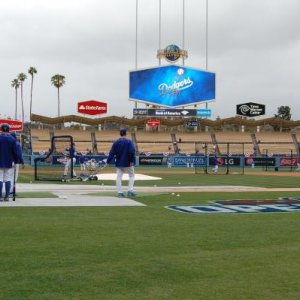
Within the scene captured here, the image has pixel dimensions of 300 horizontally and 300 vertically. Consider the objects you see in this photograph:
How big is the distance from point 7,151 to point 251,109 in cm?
6881

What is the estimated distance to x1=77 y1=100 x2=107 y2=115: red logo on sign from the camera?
7950 cm

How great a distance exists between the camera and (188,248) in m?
8.08

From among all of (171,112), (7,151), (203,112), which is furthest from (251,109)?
(7,151)

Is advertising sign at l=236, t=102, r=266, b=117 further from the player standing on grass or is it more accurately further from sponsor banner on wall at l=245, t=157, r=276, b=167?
the player standing on grass

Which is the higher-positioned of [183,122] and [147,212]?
[183,122]

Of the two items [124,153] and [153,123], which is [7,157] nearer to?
[124,153]

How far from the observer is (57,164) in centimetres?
2666

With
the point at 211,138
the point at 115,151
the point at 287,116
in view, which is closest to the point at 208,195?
the point at 115,151

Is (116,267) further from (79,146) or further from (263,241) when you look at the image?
(79,146)

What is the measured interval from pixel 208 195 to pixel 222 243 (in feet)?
28.5

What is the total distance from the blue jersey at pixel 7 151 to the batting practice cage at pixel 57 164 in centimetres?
986

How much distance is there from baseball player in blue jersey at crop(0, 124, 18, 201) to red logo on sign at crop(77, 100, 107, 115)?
6522 centimetres

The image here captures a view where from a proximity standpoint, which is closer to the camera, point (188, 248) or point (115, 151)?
point (188, 248)

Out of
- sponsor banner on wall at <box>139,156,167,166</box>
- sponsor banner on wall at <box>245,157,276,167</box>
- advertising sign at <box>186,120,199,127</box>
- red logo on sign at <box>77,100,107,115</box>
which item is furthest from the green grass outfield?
red logo on sign at <box>77,100,107,115</box>
